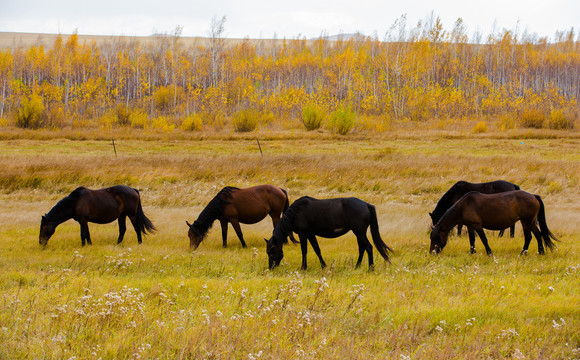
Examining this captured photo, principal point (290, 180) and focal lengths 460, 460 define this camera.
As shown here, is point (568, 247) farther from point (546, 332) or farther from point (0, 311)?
point (0, 311)

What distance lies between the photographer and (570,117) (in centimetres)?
4503

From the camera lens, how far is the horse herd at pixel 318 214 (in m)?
→ 8.48

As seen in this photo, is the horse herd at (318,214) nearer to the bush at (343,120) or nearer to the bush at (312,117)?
the bush at (343,120)

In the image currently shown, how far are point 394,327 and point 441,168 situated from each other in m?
17.2

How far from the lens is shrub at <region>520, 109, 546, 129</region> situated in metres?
46.3

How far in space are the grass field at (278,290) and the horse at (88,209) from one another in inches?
15.4

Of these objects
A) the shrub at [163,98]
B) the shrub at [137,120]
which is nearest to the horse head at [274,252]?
the shrub at [137,120]

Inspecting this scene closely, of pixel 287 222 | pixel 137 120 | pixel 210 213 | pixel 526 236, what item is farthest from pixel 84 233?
pixel 137 120

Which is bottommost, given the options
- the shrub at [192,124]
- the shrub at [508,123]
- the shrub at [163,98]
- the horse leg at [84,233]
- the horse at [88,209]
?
the horse leg at [84,233]

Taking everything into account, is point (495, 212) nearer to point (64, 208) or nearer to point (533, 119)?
point (64, 208)

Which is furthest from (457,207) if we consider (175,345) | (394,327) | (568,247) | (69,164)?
(69,164)

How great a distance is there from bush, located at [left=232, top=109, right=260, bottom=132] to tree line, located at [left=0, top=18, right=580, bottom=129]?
9034 millimetres

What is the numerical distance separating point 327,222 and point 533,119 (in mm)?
45654

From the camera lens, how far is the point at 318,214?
8469 millimetres
